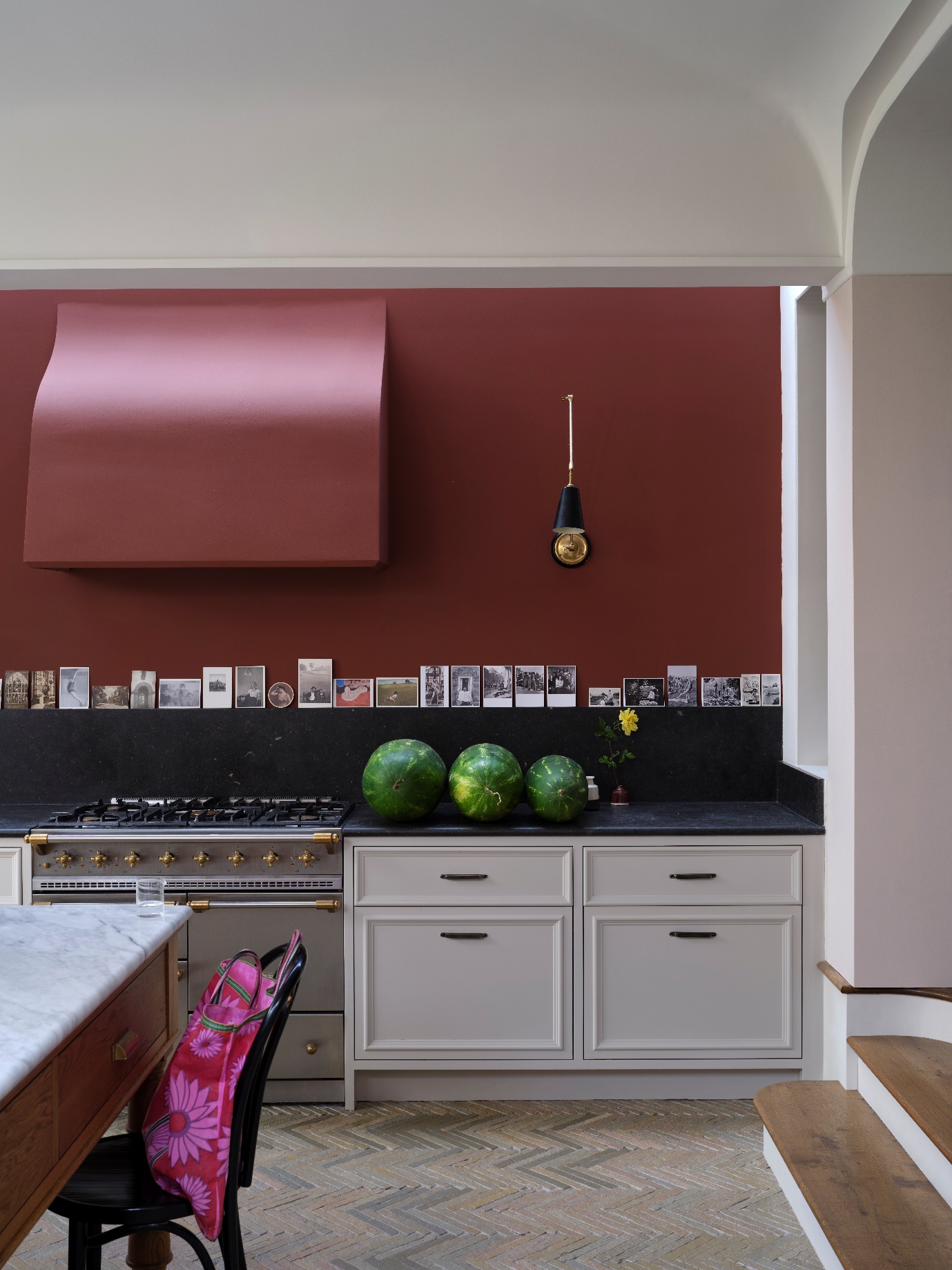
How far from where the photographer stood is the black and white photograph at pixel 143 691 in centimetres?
453

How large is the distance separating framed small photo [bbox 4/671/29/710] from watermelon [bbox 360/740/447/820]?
1.71 meters

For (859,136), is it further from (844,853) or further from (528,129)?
(844,853)

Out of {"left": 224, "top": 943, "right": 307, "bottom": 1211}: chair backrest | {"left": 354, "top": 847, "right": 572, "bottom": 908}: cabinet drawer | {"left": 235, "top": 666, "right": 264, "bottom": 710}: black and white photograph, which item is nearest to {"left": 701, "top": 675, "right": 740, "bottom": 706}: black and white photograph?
{"left": 354, "top": 847, "right": 572, "bottom": 908}: cabinet drawer

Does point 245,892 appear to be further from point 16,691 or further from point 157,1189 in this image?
point 157,1189

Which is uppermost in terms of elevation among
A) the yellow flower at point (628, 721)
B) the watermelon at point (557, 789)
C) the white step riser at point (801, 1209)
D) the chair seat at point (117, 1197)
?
the yellow flower at point (628, 721)

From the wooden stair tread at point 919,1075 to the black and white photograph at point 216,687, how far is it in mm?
2848

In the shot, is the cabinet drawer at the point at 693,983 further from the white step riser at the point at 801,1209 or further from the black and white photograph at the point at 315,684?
the black and white photograph at the point at 315,684

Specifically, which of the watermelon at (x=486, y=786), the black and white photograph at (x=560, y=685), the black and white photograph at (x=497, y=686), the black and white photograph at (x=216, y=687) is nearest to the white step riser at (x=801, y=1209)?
the watermelon at (x=486, y=786)

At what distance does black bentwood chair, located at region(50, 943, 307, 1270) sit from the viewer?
1962mm

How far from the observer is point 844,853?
136 inches

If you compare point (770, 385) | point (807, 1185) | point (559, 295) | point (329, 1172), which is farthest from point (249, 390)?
point (807, 1185)

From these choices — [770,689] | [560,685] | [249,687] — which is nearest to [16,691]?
[249,687]

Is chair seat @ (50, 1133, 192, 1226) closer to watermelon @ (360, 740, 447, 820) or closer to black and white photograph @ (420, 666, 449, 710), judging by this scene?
watermelon @ (360, 740, 447, 820)

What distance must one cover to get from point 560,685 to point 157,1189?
285 centimetres
